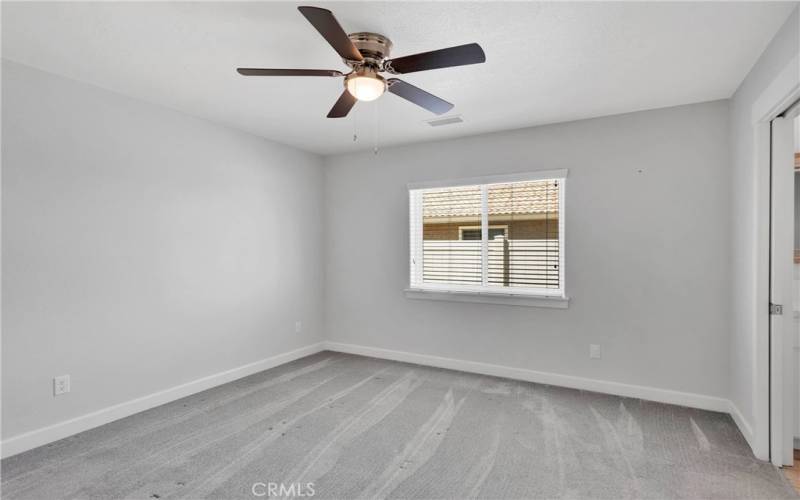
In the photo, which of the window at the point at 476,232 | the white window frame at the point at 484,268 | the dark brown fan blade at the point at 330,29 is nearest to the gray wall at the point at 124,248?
the white window frame at the point at 484,268

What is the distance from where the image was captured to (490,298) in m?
4.14

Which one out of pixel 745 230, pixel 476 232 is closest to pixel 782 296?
pixel 745 230

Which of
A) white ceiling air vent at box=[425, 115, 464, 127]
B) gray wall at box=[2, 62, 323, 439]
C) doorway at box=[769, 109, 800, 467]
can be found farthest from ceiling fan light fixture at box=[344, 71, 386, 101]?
doorway at box=[769, 109, 800, 467]

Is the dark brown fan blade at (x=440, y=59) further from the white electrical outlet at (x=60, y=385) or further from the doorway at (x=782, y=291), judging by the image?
Result: the white electrical outlet at (x=60, y=385)

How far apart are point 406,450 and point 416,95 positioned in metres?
2.25

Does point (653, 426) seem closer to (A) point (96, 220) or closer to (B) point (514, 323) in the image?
(B) point (514, 323)

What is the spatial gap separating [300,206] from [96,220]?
7.18 feet

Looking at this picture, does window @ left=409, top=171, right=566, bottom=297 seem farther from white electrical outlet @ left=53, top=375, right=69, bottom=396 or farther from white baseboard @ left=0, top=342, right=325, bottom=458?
white electrical outlet @ left=53, top=375, right=69, bottom=396

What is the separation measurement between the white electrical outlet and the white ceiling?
6.95 feet

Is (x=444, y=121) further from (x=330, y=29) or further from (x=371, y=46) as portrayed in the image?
(x=330, y=29)

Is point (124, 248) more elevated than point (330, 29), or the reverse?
point (330, 29)


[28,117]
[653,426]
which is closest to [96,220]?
[28,117]

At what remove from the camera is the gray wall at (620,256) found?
3277 millimetres

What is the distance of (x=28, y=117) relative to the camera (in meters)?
2.67
